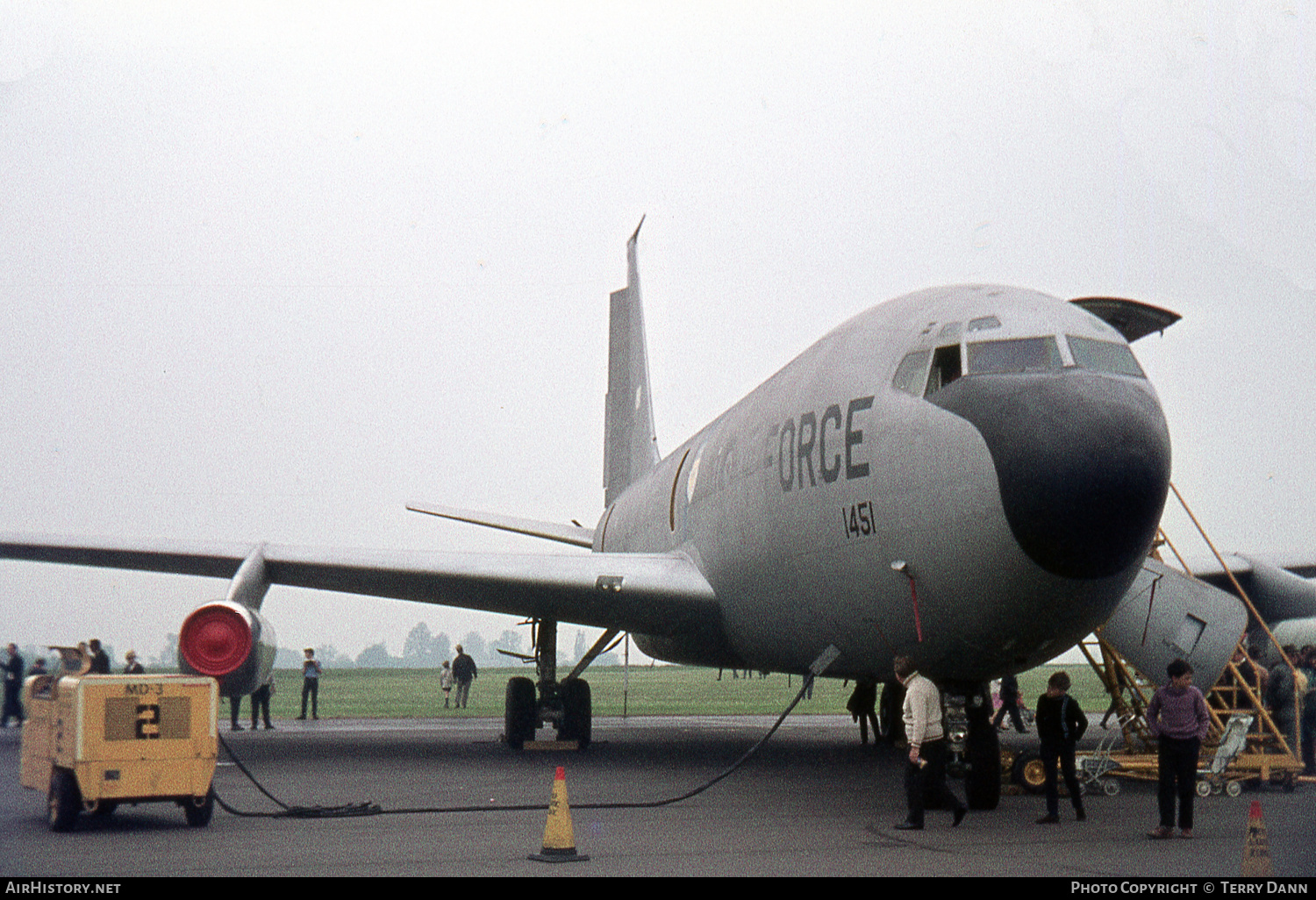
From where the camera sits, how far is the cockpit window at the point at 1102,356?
1080 centimetres

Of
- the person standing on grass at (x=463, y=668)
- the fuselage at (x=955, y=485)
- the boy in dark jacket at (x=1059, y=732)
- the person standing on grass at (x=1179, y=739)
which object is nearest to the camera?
the fuselage at (x=955, y=485)

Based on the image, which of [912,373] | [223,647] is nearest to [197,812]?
[223,647]

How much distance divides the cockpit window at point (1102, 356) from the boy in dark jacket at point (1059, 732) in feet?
8.51

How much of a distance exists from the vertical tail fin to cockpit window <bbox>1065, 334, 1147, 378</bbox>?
1680 cm

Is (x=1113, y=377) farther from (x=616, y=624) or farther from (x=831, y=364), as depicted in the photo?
(x=616, y=624)

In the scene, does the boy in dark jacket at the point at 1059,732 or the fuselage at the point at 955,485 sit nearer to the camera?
the fuselage at the point at 955,485

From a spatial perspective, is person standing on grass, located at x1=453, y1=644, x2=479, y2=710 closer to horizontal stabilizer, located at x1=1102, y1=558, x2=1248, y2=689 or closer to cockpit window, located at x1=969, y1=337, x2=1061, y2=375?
horizontal stabilizer, located at x1=1102, y1=558, x2=1248, y2=689

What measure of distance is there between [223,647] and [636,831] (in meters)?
5.44

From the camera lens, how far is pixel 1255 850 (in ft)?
25.0

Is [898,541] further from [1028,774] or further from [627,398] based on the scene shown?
[627,398]

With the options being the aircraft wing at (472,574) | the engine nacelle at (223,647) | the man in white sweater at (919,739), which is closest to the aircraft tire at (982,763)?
the man in white sweater at (919,739)

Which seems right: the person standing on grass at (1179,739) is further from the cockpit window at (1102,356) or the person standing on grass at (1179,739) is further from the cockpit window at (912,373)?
the cockpit window at (912,373)

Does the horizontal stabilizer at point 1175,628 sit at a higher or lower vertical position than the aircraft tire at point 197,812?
higher
